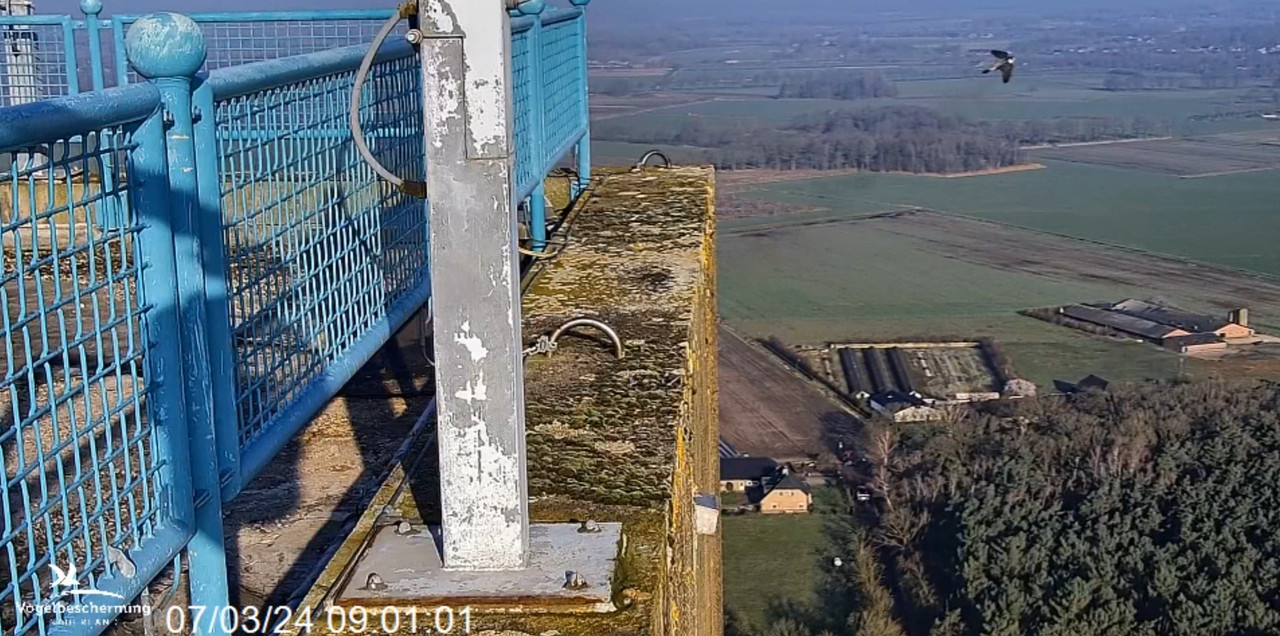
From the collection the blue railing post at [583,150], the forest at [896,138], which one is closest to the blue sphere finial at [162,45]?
the blue railing post at [583,150]

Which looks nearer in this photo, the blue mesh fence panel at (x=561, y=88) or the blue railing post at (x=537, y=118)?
the blue railing post at (x=537, y=118)

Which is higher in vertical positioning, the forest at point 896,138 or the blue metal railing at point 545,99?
the blue metal railing at point 545,99

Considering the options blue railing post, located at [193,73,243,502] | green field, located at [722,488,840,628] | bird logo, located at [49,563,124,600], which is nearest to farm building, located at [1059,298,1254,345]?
green field, located at [722,488,840,628]

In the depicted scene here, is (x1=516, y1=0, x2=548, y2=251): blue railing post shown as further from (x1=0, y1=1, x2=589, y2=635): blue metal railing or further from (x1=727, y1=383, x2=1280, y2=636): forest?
(x1=727, y1=383, x2=1280, y2=636): forest

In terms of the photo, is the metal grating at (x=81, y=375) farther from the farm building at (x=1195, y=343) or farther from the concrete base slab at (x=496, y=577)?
the farm building at (x=1195, y=343)

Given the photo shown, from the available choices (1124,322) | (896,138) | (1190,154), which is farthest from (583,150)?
(1190,154)

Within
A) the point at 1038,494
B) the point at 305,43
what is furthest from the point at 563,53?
the point at 1038,494
